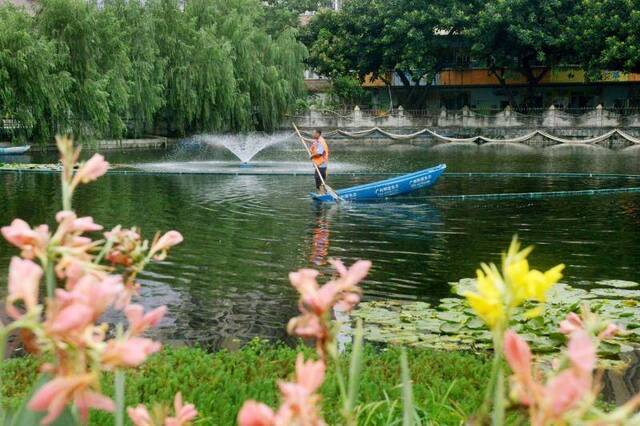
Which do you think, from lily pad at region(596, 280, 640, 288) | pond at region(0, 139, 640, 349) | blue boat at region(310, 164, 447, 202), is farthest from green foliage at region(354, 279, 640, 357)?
blue boat at region(310, 164, 447, 202)

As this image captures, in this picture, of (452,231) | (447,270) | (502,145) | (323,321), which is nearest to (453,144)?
(502,145)

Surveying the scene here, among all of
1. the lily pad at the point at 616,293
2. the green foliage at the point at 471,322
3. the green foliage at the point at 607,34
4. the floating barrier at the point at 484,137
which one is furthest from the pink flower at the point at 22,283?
the floating barrier at the point at 484,137

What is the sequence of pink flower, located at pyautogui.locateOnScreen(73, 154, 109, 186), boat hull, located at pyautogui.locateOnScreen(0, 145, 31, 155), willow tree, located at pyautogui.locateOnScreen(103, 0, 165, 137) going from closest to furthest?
1. pink flower, located at pyautogui.locateOnScreen(73, 154, 109, 186)
2. willow tree, located at pyautogui.locateOnScreen(103, 0, 165, 137)
3. boat hull, located at pyautogui.locateOnScreen(0, 145, 31, 155)

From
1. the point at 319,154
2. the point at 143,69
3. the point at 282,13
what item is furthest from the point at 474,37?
the point at 319,154

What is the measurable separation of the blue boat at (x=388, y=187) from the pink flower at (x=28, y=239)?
16.6 meters

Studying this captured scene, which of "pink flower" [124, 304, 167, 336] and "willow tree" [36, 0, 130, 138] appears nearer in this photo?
"pink flower" [124, 304, 167, 336]

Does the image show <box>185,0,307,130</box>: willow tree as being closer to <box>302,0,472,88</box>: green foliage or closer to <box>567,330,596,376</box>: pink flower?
<box>302,0,472,88</box>: green foliage

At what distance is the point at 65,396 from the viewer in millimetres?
892

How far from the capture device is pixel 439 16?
4834 cm

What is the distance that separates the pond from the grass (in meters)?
1.32

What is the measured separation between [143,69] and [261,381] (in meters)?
28.8

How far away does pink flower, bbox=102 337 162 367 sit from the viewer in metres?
0.91

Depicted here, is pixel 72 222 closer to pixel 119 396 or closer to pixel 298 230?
pixel 119 396

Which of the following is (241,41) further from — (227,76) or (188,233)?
(188,233)
